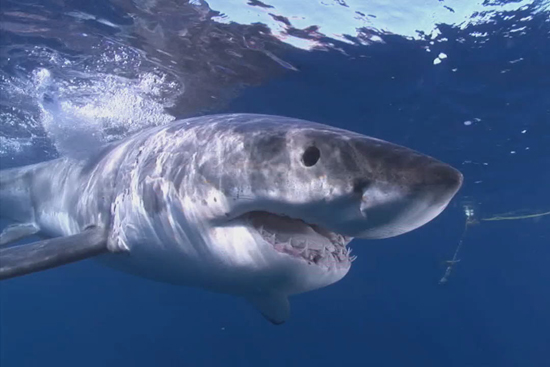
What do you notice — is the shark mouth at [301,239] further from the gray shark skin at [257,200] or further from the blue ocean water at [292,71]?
the blue ocean water at [292,71]

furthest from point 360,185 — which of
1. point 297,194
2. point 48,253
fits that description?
point 48,253

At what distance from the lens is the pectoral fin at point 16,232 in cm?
712

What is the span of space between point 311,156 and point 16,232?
251 inches

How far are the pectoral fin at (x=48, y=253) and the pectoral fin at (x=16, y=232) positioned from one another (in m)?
3.26

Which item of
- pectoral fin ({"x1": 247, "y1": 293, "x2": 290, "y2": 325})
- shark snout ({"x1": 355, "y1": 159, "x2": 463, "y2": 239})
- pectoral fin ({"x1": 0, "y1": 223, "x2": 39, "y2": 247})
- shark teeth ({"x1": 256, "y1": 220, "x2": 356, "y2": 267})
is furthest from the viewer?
pectoral fin ({"x1": 0, "y1": 223, "x2": 39, "y2": 247})

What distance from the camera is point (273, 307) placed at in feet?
16.2

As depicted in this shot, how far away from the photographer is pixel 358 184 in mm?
2373

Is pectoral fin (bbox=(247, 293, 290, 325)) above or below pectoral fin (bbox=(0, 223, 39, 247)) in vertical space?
above

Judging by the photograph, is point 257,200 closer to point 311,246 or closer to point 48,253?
point 311,246

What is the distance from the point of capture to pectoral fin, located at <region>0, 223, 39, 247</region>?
23.4ft

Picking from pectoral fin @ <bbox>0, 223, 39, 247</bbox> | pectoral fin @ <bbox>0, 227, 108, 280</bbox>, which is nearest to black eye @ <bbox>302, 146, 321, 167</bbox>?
pectoral fin @ <bbox>0, 227, 108, 280</bbox>

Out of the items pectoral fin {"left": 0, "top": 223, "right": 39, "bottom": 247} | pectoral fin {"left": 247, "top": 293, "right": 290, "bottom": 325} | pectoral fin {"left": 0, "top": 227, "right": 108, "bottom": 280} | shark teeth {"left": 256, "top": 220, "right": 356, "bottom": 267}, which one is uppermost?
shark teeth {"left": 256, "top": 220, "right": 356, "bottom": 267}

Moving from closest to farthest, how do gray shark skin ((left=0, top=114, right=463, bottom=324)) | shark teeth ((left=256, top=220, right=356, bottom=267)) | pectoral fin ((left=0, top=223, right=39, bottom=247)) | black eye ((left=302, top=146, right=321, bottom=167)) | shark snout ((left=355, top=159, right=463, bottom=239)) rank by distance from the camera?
shark snout ((left=355, top=159, right=463, bottom=239)), gray shark skin ((left=0, top=114, right=463, bottom=324)), black eye ((left=302, top=146, right=321, bottom=167)), shark teeth ((left=256, top=220, right=356, bottom=267)), pectoral fin ((left=0, top=223, right=39, bottom=247))

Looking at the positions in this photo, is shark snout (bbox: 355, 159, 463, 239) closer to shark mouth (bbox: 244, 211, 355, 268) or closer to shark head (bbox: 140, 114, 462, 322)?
shark head (bbox: 140, 114, 462, 322)
